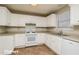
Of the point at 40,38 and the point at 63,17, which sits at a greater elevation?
the point at 63,17

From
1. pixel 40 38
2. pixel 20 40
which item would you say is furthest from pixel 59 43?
pixel 20 40

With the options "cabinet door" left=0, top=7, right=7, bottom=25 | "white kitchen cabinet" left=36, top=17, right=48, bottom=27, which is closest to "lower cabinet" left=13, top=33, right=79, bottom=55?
"white kitchen cabinet" left=36, top=17, right=48, bottom=27

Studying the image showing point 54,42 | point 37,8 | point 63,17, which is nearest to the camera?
point 37,8

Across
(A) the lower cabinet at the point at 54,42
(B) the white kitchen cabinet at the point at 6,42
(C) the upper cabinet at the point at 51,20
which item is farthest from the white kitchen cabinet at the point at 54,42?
(B) the white kitchen cabinet at the point at 6,42

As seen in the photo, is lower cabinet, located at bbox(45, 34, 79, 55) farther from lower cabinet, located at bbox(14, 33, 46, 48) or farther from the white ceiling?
the white ceiling

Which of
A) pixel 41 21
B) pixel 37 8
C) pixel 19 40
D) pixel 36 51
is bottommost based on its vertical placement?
pixel 36 51

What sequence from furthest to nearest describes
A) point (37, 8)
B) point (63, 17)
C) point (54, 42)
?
point (54, 42), point (63, 17), point (37, 8)

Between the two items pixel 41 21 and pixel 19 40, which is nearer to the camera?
pixel 41 21

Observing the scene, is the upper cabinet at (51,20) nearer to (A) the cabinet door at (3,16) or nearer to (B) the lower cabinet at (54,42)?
(B) the lower cabinet at (54,42)

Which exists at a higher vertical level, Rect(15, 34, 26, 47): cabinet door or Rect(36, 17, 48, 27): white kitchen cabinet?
Rect(36, 17, 48, 27): white kitchen cabinet

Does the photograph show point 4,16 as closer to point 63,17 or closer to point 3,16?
point 3,16

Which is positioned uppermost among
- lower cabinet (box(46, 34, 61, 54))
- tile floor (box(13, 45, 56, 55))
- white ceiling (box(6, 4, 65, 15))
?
white ceiling (box(6, 4, 65, 15))

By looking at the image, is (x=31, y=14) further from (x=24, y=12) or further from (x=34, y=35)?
(x=34, y=35)

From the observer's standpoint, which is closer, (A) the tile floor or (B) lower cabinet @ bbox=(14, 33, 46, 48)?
(A) the tile floor
